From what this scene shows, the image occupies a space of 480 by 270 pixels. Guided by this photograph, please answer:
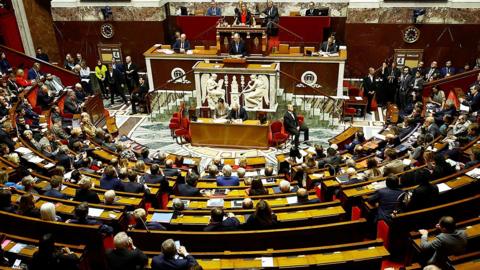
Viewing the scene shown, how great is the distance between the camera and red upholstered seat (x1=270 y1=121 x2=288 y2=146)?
1159cm

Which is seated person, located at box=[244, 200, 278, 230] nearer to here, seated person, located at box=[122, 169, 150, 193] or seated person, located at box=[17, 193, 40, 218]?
seated person, located at box=[122, 169, 150, 193]

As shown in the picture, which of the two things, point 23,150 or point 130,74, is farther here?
point 130,74

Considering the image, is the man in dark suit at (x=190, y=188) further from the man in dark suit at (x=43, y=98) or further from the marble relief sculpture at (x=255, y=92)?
the man in dark suit at (x=43, y=98)

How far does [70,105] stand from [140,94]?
2742 mm

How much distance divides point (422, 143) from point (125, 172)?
19.0 ft

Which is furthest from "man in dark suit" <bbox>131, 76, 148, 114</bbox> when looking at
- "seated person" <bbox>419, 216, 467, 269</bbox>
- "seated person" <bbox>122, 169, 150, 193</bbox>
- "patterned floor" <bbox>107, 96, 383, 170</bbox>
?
"seated person" <bbox>419, 216, 467, 269</bbox>

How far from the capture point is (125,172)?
755 centimetres

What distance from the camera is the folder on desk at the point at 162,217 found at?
20.4ft

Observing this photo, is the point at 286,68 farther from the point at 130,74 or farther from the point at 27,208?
A: the point at 27,208

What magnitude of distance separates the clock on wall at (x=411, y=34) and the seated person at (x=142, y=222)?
41.1 ft

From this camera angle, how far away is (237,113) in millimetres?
11883

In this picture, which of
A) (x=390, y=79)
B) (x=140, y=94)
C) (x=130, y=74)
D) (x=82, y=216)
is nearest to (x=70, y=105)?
(x=140, y=94)

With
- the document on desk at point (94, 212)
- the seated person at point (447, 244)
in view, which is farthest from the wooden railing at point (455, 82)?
the document on desk at point (94, 212)

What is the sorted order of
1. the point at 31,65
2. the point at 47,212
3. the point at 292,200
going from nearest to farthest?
the point at 47,212, the point at 292,200, the point at 31,65
